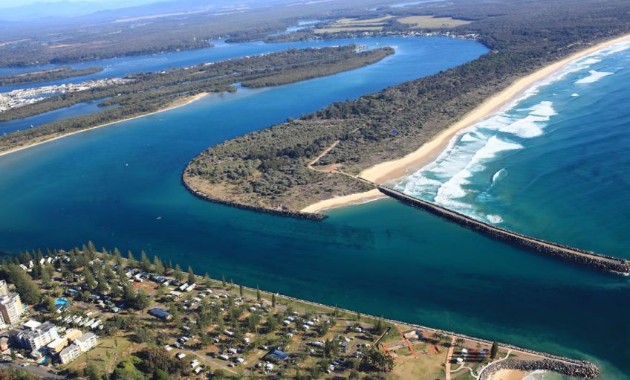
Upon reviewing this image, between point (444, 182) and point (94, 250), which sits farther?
point (444, 182)

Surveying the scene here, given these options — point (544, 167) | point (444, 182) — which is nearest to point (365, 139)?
point (444, 182)

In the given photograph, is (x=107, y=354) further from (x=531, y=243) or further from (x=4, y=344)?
(x=531, y=243)

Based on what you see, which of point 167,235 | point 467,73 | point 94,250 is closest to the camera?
point 94,250

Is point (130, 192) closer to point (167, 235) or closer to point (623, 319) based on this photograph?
point (167, 235)

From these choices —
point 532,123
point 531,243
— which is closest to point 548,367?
point 531,243

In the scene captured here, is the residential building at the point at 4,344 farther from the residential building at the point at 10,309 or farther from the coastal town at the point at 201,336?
the residential building at the point at 10,309

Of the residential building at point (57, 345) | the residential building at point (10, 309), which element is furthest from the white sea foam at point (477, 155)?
the residential building at point (10, 309)
